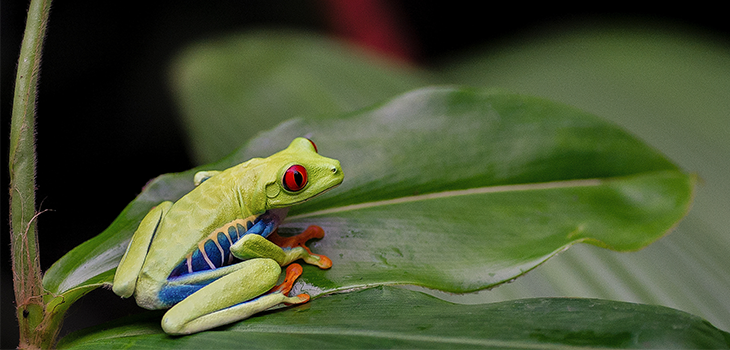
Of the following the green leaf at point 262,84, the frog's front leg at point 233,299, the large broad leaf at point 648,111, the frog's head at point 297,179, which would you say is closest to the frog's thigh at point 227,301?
the frog's front leg at point 233,299

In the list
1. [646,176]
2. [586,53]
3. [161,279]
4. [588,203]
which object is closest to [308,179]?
[161,279]

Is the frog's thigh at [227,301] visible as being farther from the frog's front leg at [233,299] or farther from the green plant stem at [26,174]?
the green plant stem at [26,174]

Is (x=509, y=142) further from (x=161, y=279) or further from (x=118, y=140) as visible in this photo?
(x=118, y=140)

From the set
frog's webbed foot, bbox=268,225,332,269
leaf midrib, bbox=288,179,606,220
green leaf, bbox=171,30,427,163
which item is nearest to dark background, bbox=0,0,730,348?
green leaf, bbox=171,30,427,163

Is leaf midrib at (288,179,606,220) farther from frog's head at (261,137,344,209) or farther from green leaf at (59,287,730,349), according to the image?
green leaf at (59,287,730,349)

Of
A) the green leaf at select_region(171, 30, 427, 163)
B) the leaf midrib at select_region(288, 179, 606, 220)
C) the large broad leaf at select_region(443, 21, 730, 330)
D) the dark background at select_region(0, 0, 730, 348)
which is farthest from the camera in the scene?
the green leaf at select_region(171, 30, 427, 163)

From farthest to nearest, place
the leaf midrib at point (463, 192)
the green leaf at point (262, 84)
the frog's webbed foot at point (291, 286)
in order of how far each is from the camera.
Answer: the green leaf at point (262, 84) → the leaf midrib at point (463, 192) → the frog's webbed foot at point (291, 286)

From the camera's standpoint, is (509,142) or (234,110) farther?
(234,110)
